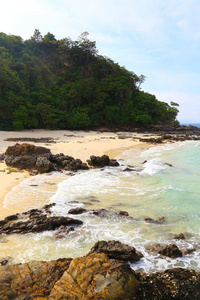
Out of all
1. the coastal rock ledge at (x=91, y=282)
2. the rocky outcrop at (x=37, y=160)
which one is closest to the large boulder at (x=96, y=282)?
the coastal rock ledge at (x=91, y=282)

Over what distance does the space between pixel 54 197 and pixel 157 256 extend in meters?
4.67

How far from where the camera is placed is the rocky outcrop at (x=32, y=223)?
18.4 feet

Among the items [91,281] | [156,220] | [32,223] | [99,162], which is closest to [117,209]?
[156,220]

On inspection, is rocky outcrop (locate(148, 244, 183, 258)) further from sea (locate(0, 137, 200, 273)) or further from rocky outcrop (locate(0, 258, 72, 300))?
rocky outcrop (locate(0, 258, 72, 300))

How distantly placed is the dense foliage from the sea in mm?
28841

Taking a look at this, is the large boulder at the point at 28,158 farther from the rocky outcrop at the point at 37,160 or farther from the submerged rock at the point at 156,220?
the submerged rock at the point at 156,220

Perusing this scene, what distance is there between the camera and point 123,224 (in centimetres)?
632

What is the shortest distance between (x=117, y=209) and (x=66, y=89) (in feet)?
152

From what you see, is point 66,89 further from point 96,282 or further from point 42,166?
point 96,282

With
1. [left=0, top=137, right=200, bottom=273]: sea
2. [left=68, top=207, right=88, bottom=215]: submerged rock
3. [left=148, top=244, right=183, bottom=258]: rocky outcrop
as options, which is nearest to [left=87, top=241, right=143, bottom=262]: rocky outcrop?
[left=0, top=137, right=200, bottom=273]: sea

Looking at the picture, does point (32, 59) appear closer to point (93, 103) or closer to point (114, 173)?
point (93, 103)

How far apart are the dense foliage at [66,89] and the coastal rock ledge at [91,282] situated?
34.9m

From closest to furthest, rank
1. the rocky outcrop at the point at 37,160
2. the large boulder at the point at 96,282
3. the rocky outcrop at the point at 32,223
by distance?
the large boulder at the point at 96,282 → the rocky outcrop at the point at 32,223 → the rocky outcrop at the point at 37,160

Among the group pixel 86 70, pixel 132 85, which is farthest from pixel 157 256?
pixel 86 70
